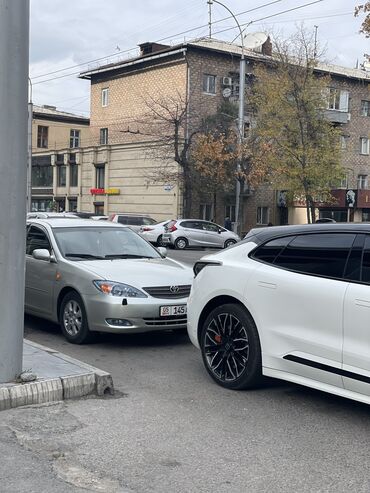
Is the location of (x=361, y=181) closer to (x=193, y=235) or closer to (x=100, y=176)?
(x=100, y=176)

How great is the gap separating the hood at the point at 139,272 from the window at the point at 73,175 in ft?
137

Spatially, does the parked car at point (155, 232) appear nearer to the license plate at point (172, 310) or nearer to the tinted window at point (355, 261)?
the license plate at point (172, 310)

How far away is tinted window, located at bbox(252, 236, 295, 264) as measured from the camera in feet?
18.0

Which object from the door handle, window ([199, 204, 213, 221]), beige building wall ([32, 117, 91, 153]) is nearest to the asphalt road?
the door handle

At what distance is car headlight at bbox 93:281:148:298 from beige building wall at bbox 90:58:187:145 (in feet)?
113

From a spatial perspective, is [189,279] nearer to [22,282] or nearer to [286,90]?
[22,282]

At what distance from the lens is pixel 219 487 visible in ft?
11.9

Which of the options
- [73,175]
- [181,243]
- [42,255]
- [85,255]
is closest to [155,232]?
[181,243]

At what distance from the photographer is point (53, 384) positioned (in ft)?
16.9

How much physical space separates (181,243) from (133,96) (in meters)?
19.1

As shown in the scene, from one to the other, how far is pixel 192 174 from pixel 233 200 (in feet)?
17.1

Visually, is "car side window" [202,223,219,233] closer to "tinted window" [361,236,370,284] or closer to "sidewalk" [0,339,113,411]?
"sidewalk" [0,339,113,411]

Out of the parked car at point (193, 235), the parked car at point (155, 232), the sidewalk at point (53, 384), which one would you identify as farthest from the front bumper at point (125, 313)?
the parked car at point (155, 232)

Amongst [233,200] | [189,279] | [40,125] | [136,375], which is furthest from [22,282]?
[40,125]
